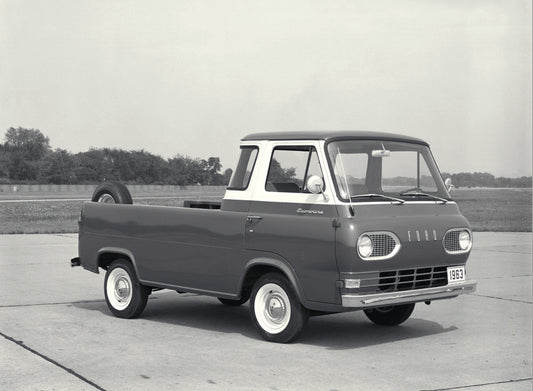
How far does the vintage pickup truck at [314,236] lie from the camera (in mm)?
6816

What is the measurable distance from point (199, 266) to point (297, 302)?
1.19 metres

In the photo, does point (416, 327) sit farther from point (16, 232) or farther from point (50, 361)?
point (16, 232)

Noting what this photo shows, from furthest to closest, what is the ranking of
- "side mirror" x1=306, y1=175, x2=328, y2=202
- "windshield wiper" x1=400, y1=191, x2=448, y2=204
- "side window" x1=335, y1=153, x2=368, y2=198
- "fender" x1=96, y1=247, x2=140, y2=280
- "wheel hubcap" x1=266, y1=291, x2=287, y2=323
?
"fender" x1=96, y1=247, x2=140, y2=280 < "windshield wiper" x1=400, y1=191, x2=448, y2=204 < "wheel hubcap" x1=266, y1=291, x2=287, y2=323 < "side window" x1=335, y1=153, x2=368, y2=198 < "side mirror" x1=306, y1=175, x2=328, y2=202

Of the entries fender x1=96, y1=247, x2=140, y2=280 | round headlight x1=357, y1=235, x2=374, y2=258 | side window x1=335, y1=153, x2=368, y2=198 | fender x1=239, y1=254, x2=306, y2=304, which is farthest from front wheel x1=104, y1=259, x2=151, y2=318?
round headlight x1=357, y1=235, x2=374, y2=258

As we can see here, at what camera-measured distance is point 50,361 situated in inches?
247

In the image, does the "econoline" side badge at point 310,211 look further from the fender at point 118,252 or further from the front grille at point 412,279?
the fender at point 118,252

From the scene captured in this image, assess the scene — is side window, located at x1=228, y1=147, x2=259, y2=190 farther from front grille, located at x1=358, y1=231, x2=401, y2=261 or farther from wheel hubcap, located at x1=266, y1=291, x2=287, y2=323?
front grille, located at x1=358, y1=231, x2=401, y2=261

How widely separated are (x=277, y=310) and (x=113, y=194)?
2783 millimetres

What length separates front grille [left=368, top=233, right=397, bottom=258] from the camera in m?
6.86

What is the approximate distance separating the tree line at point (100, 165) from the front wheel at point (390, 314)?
2.07m

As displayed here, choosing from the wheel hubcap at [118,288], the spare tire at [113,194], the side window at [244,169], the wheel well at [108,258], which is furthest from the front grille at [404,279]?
the spare tire at [113,194]

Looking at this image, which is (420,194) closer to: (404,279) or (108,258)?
(404,279)

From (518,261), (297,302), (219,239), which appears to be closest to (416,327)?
(297,302)

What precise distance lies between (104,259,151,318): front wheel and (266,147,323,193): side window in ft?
6.50
